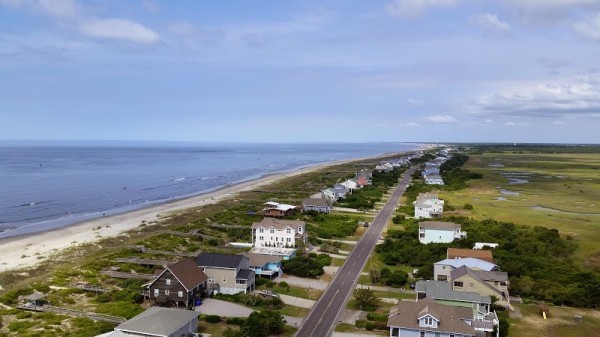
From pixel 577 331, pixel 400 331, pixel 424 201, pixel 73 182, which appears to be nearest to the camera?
pixel 400 331

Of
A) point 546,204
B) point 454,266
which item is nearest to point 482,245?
point 454,266

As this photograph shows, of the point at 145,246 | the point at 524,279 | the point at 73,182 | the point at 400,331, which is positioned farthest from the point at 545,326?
the point at 73,182

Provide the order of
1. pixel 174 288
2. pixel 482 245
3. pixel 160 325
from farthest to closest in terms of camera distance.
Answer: pixel 482 245, pixel 174 288, pixel 160 325

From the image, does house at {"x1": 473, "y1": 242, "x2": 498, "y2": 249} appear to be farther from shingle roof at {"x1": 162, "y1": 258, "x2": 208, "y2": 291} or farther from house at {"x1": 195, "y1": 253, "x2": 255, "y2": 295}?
shingle roof at {"x1": 162, "y1": 258, "x2": 208, "y2": 291}

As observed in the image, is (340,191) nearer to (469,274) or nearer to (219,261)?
(219,261)

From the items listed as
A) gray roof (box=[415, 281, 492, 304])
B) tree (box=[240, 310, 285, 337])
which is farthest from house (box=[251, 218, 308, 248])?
tree (box=[240, 310, 285, 337])

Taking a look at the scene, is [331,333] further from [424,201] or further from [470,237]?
[424,201]

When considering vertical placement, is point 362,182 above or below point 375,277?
above

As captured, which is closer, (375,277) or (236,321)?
(236,321)
